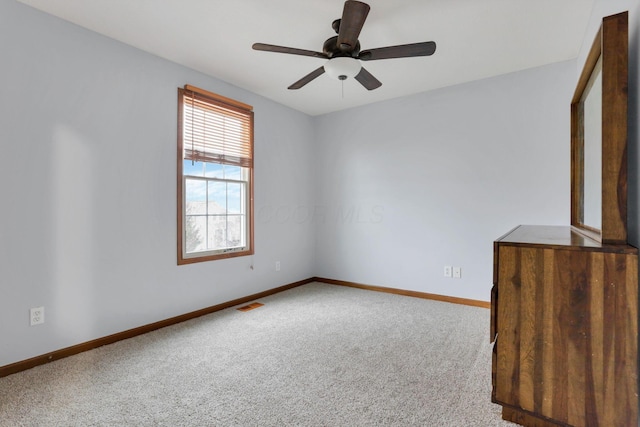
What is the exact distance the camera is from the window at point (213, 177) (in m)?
3.26

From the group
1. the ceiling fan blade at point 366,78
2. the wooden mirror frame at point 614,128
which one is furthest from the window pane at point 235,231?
the wooden mirror frame at point 614,128

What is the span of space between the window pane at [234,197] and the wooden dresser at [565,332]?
2.91 meters

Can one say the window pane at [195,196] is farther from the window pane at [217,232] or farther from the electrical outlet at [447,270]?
the electrical outlet at [447,270]

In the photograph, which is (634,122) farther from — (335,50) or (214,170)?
(214,170)

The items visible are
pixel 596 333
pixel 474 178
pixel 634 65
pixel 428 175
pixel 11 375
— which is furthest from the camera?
pixel 428 175

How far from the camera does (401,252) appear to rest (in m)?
4.14

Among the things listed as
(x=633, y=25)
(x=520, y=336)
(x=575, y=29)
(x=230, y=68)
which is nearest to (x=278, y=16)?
(x=230, y=68)

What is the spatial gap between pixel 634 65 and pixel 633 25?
0.63ft

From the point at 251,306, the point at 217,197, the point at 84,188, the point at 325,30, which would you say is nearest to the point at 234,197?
the point at 217,197

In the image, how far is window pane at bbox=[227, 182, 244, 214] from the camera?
3.77 meters

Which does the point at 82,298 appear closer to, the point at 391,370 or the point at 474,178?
the point at 391,370

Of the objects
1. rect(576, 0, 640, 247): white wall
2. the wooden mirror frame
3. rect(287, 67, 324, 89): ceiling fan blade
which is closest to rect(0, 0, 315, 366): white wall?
rect(287, 67, 324, 89): ceiling fan blade

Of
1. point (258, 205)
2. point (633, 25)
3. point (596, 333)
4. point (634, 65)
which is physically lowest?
point (596, 333)

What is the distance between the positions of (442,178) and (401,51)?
1.96 metres
